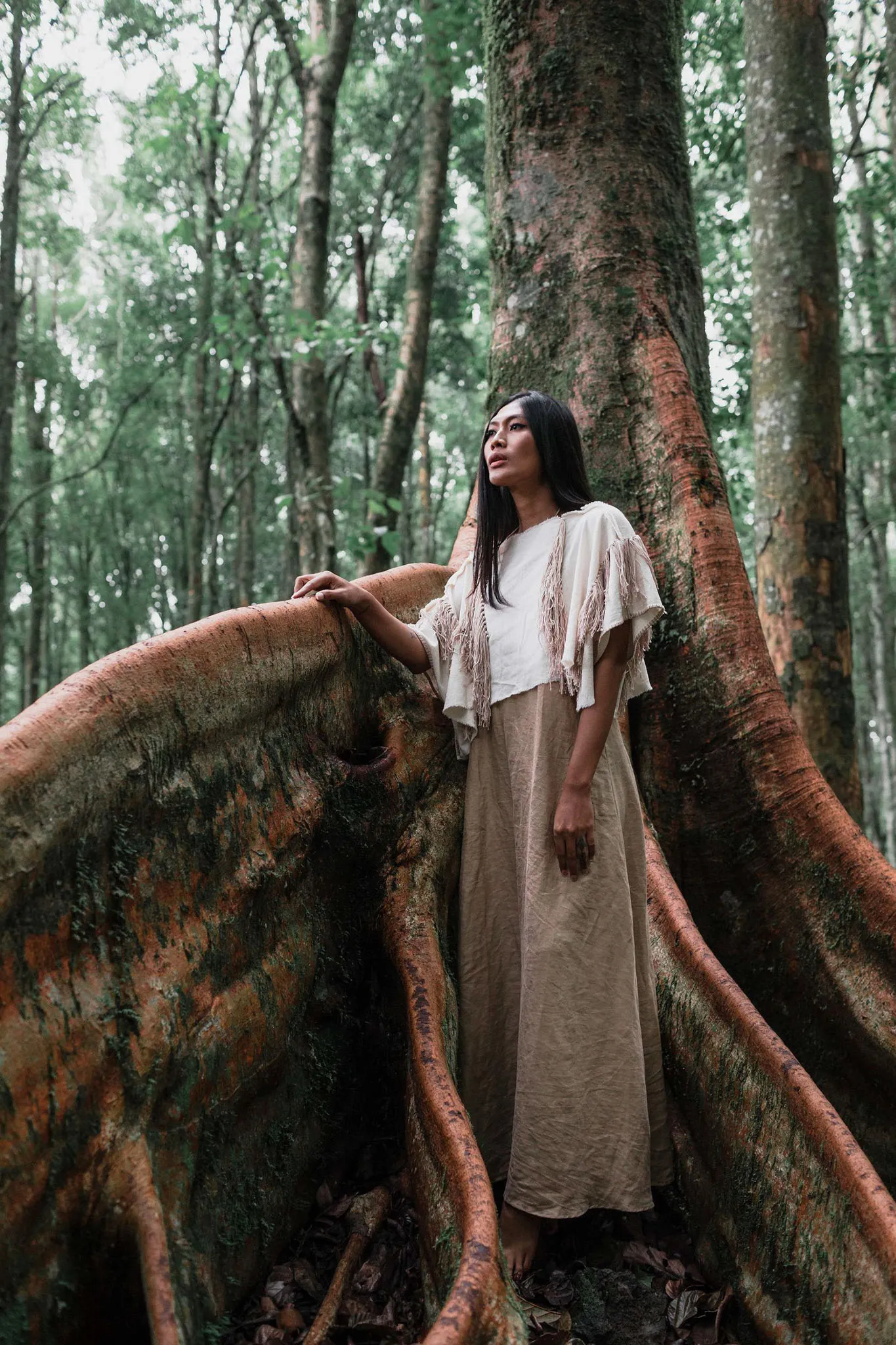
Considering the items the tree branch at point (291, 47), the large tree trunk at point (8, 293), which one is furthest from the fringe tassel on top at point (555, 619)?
the large tree trunk at point (8, 293)

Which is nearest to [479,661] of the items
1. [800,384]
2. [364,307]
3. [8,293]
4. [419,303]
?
[800,384]

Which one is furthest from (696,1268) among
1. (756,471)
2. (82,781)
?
(756,471)

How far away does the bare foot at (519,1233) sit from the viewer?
253 cm

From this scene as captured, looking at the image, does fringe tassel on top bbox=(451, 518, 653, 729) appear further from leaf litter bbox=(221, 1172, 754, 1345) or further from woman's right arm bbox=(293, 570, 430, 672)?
leaf litter bbox=(221, 1172, 754, 1345)

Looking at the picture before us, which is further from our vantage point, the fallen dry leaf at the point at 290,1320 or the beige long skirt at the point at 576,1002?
the beige long skirt at the point at 576,1002

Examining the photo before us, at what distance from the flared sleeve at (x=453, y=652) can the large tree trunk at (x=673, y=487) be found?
798mm

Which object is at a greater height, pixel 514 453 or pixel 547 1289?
pixel 514 453

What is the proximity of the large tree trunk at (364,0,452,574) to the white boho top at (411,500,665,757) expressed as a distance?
4.27 meters

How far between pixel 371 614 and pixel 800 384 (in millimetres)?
3478

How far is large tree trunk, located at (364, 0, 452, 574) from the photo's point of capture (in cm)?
777

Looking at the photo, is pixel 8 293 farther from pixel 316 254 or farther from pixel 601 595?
pixel 601 595

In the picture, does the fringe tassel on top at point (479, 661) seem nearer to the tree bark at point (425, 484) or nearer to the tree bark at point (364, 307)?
the tree bark at point (364, 307)

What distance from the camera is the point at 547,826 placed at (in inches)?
103

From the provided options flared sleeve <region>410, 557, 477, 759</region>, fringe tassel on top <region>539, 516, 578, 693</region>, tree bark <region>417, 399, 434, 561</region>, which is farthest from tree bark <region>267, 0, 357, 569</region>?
tree bark <region>417, 399, 434, 561</region>
